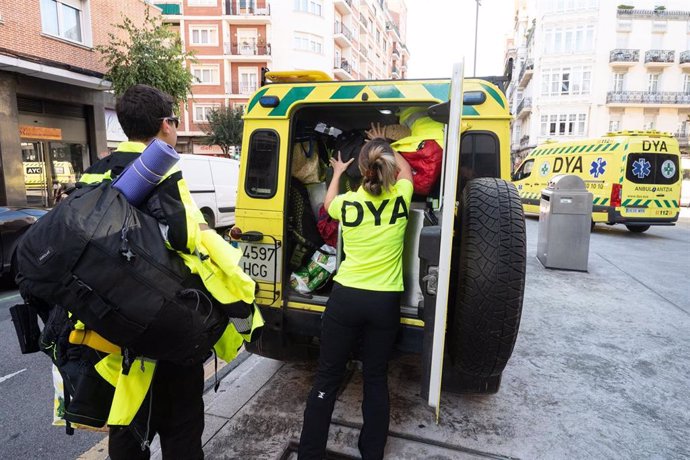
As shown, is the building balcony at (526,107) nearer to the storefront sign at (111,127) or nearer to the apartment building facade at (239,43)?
the apartment building facade at (239,43)

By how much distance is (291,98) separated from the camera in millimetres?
3084

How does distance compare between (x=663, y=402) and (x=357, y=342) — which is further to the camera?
(x=663, y=402)

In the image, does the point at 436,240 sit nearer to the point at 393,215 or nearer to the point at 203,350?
the point at 393,215

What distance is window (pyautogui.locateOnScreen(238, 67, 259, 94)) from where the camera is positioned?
37375mm

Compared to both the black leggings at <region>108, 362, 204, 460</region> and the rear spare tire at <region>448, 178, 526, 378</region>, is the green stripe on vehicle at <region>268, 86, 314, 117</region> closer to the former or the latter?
the rear spare tire at <region>448, 178, 526, 378</region>

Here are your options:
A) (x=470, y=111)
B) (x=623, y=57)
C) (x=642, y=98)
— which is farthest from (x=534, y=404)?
(x=642, y=98)

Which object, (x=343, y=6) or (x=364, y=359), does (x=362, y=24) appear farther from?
(x=364, y=359)

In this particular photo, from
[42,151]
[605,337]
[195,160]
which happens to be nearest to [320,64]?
[42,151]

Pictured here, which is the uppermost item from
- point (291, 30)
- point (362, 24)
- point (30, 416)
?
point (362, 24)

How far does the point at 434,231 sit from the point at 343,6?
42742 millimetres

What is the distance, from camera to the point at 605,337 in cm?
453

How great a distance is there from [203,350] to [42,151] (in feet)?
50.5

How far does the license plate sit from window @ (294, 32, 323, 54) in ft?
122

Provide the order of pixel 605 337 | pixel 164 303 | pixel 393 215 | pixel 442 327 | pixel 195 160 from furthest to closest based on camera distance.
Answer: pixel 195 160
pixel 605 337
pixel 393 215
pixel 442 327
pixel 164 303
